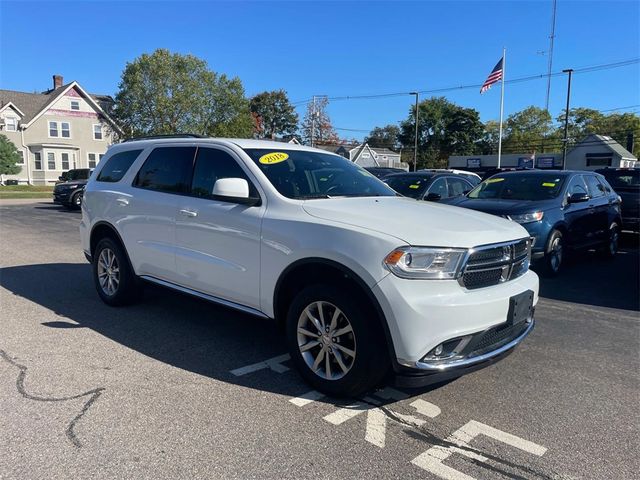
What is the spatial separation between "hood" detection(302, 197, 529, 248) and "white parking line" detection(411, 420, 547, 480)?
118 centimetres

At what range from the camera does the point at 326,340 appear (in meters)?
3.54

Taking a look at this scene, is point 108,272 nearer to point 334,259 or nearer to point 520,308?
point 334,259

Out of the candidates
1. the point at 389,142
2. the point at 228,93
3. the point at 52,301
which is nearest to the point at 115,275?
the point at 52,301

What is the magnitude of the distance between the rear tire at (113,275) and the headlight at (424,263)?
3.35 metres

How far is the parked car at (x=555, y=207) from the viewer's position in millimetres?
7570

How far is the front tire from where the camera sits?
3.29 meters

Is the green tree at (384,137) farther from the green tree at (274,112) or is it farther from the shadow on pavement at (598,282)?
the shadow on pavement at (598,282)

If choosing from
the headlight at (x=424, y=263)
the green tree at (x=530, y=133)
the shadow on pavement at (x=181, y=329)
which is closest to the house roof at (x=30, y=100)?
the shadow on pavement at (x=181, y=329)

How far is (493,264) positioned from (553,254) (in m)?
4.98

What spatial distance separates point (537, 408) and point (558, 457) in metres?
0.63

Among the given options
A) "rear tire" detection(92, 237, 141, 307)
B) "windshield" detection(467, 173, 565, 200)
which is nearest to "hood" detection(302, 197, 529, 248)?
"rear tire" detection(92, 237, 141, 307)

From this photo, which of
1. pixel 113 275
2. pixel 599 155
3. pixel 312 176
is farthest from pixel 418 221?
pixel 599 155

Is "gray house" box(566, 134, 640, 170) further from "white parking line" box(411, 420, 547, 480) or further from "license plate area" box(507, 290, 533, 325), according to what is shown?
"white parking line" box(411, 420, 547, 480)

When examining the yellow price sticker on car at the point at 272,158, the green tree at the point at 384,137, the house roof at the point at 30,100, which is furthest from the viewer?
the green tree at the point at 384,137
